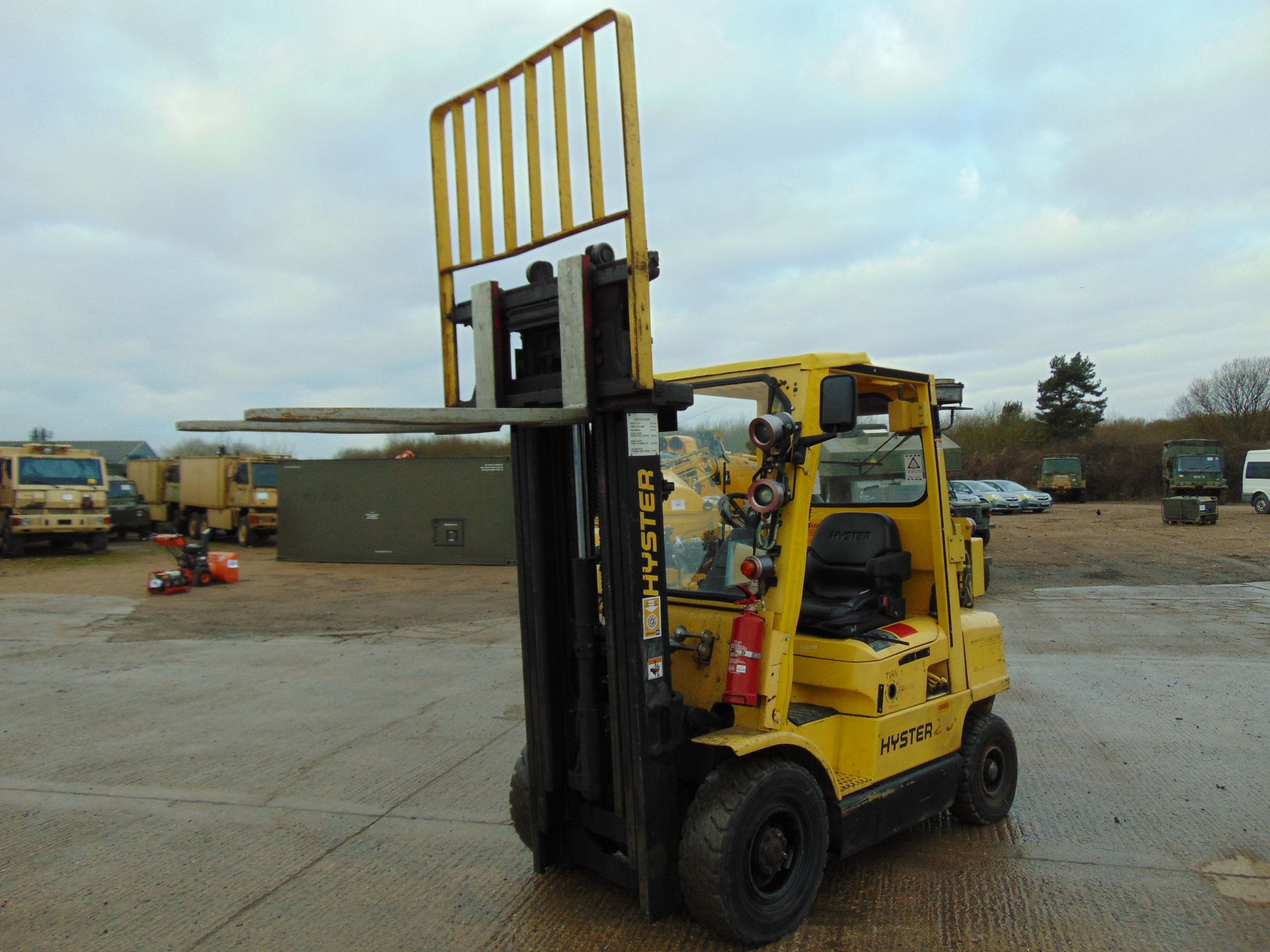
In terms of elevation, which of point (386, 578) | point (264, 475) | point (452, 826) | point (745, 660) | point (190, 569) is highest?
point (264, 475)

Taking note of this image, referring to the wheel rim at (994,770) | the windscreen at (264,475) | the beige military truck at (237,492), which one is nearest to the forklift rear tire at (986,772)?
the wheel rim at (994,770)

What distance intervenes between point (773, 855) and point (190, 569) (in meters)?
15.6

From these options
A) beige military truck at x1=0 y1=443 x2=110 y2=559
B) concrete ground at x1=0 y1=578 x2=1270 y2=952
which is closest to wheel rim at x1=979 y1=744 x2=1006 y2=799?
concrete ground at x1=0 y1=578 x2=1270 y2=952

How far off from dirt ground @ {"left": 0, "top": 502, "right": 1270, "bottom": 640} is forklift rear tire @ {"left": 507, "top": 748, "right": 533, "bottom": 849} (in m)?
7.75

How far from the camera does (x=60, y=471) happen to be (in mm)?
22062

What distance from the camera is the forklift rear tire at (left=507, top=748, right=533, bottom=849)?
12.9 feet

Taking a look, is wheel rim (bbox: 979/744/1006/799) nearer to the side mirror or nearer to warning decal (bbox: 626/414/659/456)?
the side mirror

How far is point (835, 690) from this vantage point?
3939mm

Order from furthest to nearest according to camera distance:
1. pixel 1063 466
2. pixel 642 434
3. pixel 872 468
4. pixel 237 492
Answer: pixel 1063 466, pixel 237 492, pixel 872 468, pixel 642 434

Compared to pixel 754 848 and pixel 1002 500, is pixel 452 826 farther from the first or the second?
pixel 1002 500

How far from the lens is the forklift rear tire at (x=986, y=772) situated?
14.7 ft

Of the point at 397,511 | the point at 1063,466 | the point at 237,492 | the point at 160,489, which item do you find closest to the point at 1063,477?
the point at 1063,466

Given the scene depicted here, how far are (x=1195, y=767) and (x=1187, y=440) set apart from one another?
121ft

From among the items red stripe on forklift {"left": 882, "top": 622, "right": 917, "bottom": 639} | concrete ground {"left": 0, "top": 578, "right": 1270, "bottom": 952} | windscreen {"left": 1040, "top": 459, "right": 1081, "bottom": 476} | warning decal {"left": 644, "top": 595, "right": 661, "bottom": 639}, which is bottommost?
concrete ground {"left": 0, "top": 578, "right": 1270, "bottom": 952}
